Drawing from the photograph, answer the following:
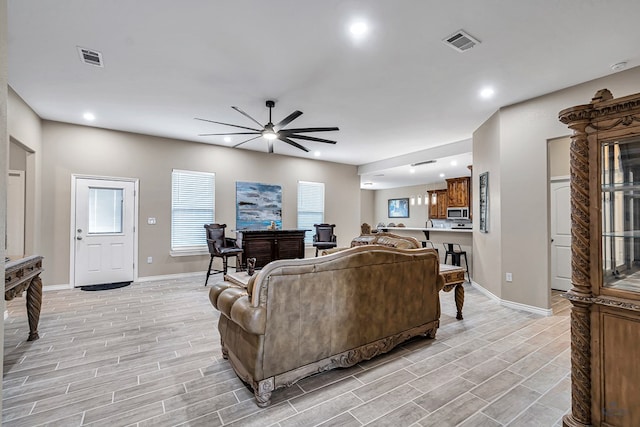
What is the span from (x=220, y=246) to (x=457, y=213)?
24.9 feet

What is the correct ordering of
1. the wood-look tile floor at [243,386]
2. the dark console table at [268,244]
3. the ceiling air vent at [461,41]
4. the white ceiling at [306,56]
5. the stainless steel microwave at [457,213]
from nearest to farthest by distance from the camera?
the wood-look tile floor at [243,386]
the white ceiling at [306,56]
the ceiling air vent at [461,41]
the dark console table at [268,244]
the stainless steel microwave at [457,213]

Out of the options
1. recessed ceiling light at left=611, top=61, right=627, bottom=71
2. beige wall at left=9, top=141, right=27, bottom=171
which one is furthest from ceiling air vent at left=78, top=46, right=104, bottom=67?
recessed ceiling light at left=611, top=61, right=627, bottom=71

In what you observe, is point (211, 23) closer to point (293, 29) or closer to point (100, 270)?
point (293, 29)

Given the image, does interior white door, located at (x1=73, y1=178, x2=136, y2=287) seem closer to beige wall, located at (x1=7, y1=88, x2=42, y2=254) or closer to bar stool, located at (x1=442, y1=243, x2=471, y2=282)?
beige wall, located at (x1=7, y1=88, x2=42, y2=254)

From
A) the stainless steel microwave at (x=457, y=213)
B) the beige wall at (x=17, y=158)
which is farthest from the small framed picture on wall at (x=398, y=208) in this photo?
the beige wall at (x=17, y=158)

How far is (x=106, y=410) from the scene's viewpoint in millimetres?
1940

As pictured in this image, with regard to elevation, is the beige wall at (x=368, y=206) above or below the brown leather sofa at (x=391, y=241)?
above

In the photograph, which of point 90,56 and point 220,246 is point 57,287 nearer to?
point 220,246

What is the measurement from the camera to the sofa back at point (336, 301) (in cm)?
200

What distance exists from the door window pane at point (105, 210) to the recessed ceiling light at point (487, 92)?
6281 millimetres

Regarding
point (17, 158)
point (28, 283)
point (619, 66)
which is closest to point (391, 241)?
point (619, 66)

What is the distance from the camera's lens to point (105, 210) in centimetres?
554

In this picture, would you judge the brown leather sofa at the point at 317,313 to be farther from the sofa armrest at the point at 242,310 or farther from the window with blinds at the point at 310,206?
the window with blinds at the point at 310,206

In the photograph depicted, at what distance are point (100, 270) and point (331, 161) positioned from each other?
5860 mm
